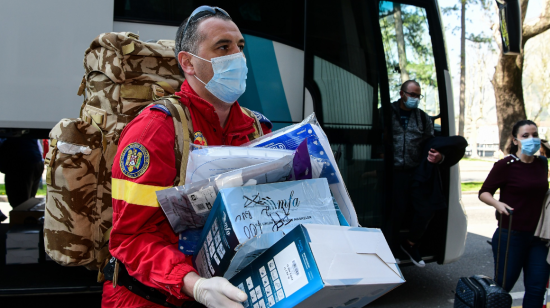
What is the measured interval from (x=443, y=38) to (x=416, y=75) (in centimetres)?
44

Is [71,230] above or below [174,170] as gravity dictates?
below

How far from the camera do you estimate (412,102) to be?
4.32m

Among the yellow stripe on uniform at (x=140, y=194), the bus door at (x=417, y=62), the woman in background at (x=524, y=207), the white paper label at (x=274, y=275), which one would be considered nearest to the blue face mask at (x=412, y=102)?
the bus door at (x=417, y=62)

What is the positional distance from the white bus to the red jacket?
2.02 m

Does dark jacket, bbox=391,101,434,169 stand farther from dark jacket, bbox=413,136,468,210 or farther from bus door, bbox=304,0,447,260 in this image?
bus door, bbox=304,0,447,260

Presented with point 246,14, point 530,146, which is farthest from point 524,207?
point 246,14

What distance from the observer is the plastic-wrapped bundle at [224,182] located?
131 centimetres

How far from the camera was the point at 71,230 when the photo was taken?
7.66ft

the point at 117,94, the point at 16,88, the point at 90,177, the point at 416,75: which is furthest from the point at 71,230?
the point at 416,75

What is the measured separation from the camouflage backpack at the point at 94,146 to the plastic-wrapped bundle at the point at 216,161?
1.03 meters

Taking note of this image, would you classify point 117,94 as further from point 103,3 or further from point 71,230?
point 103,3

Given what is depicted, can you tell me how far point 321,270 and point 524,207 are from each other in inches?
148

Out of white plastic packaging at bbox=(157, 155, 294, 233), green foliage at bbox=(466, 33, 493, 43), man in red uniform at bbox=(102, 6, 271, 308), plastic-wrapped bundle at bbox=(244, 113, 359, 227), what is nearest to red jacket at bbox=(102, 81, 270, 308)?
man in red uniform at bbox=(102, 6, 271, 308)

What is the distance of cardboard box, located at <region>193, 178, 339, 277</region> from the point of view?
1.23 meters
